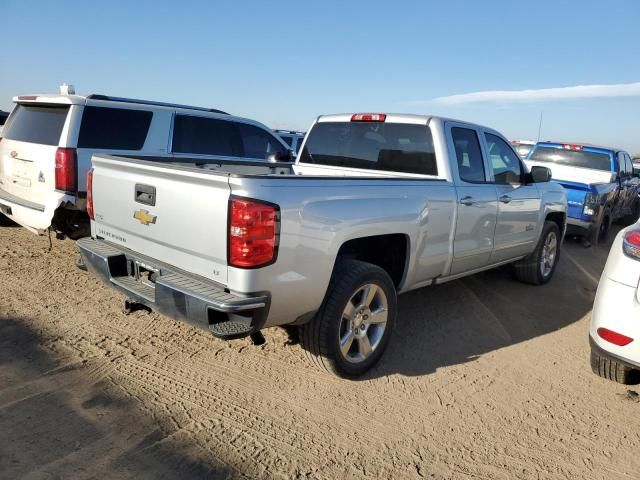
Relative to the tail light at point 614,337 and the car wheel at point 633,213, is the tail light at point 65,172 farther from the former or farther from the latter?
the car wheel at point 633,213

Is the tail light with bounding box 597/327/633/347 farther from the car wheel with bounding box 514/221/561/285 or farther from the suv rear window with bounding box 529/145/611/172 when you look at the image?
the suv rear window with bounding box 529/145/611/172

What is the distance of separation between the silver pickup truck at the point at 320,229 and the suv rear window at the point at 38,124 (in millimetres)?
1996

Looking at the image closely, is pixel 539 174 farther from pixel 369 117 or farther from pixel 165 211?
pixel 165 211

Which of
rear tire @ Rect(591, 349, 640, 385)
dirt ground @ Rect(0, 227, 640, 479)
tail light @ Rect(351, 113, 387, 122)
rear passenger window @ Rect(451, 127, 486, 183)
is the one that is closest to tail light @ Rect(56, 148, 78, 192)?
dirt ground @ Rect(0, 227, 640, 479)

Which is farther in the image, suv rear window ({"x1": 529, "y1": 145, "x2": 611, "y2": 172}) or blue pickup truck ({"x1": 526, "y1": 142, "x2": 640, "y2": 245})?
suv rear window ({"x1": 529, "y1": 145, "x2": 611, "y2": 172})

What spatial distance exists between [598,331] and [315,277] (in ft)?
6.36

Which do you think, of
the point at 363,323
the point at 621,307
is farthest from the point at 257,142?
the point at 621,307

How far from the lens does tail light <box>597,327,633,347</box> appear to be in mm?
3192

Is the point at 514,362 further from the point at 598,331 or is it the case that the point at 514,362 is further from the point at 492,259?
the point at 492,259

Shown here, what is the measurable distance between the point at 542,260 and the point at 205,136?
4.72m

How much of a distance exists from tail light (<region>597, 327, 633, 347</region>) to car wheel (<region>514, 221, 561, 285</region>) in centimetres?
280

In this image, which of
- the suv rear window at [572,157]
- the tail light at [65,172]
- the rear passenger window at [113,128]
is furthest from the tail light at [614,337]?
the suv rear window at [572,157]

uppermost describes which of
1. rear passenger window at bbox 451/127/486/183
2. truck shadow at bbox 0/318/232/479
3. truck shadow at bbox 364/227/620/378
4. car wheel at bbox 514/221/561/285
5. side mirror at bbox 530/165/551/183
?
rear passenger window at bbox 451/127/486/183

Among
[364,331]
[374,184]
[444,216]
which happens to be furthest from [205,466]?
[444,216]
